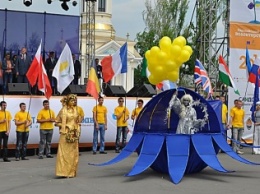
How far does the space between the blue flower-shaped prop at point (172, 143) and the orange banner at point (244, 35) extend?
7.28m

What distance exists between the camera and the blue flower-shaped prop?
11852 mm

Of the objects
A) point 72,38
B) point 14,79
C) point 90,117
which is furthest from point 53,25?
point 90,117

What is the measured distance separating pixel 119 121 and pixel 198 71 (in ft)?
10.9

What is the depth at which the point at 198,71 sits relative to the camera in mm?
Result: 19484

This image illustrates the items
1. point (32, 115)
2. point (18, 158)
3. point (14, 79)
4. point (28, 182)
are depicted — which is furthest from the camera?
point (14, 79)

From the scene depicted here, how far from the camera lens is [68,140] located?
12.4 meters

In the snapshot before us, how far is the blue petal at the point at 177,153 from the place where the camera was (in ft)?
38.1

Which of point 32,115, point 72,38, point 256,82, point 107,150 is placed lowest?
point 107,150

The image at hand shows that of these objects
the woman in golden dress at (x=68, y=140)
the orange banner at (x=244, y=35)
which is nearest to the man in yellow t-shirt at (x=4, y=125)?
the woman in golden dress at (x=68, y=140)

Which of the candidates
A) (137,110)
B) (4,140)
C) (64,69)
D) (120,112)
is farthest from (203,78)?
(4,140)

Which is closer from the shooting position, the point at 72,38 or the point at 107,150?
the point at 107,150

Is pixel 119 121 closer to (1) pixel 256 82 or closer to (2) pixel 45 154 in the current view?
(2) pixel 45 154

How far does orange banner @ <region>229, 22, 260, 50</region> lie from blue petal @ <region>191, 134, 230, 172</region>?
27.4ft

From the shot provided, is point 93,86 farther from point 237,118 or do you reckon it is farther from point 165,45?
point 165,45
